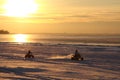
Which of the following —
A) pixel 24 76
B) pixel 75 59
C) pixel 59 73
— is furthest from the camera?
pixel 75 59

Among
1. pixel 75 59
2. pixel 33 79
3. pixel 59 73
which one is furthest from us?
pixel 75 59

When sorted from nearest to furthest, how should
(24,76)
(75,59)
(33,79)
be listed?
(33,79)
(24,76)
(75,59)

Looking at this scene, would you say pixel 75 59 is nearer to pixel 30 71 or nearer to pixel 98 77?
pixel 30 71

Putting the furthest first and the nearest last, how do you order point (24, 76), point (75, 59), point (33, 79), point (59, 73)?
point (75, 59)
point (59, 73)
point (24, 76)
point (33, 79)

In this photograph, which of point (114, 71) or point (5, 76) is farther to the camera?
point (114, 71)

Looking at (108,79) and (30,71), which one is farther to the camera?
(30,71)

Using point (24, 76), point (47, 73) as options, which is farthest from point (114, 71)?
point (24, 76)

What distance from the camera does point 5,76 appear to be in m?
22.8

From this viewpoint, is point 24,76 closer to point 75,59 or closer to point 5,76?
point 5,76

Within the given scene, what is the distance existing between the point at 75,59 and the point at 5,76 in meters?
14.8

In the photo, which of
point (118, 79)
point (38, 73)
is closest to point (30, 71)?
point (38, 73)

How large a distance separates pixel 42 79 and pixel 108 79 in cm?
413

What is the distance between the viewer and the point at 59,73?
2464 cm

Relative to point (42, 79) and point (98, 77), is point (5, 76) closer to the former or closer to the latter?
point (42, 79)
